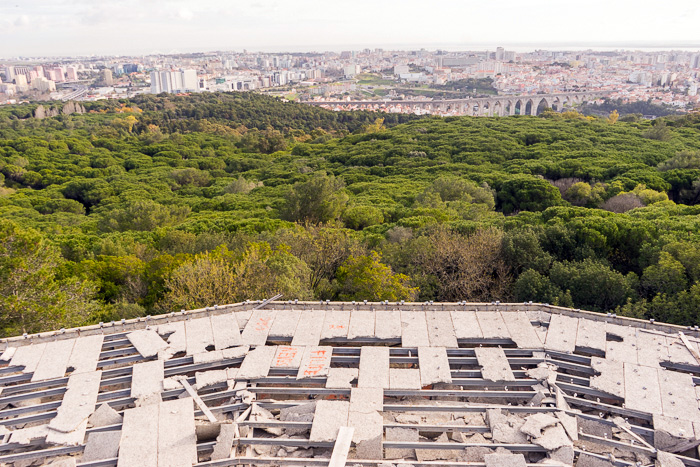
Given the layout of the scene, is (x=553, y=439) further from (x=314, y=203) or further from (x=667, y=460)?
(x=314, y=203)

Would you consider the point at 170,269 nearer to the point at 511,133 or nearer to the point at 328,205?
the point at 328,205

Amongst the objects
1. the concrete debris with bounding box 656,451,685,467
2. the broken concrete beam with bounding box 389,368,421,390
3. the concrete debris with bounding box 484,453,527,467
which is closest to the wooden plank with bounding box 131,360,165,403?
the broken concrete beam with bounding box 389,368,421,390

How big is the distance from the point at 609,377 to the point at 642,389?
74 centimetres

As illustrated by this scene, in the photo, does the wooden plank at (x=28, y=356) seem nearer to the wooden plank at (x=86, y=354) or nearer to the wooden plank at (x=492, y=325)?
the wooden plank at (x=86, y=354)

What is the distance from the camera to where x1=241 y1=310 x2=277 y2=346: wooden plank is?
13.6 meters

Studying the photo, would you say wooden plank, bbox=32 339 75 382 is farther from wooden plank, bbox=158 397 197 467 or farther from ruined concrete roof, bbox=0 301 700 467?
wooden plank, bbox=158 397 197 467

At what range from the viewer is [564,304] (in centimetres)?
1773

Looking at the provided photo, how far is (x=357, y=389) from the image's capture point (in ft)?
38.1

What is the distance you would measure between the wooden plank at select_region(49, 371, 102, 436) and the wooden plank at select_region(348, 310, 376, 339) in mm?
6797

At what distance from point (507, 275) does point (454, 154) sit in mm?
40152

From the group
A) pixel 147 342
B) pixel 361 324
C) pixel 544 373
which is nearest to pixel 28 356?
pixel 147 342

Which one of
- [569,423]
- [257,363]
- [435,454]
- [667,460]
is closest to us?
[667,460]

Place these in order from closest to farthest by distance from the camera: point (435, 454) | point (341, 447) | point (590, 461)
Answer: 1. point (590, 461)
2. point (341, 447)
3. point (435, 454)

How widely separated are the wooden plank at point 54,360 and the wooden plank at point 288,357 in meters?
5.59
